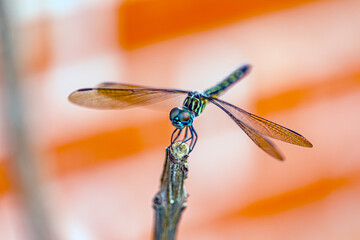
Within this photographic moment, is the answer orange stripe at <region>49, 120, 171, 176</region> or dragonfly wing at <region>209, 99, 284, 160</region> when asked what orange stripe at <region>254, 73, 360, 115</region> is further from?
dragonfly wing at <region>209, 99, 284, 160</region>

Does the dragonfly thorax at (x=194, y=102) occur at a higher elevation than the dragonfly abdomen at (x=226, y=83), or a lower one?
lower

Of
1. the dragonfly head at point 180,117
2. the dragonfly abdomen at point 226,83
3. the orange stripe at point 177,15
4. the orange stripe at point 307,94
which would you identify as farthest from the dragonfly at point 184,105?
the orange stripe at point 307,94

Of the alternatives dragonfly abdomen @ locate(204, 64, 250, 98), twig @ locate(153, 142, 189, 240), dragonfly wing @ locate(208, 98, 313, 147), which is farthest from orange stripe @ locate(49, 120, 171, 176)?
twig @ locate(153, 142, 189, 240)

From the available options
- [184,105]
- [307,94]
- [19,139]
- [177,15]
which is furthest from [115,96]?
[307,94]

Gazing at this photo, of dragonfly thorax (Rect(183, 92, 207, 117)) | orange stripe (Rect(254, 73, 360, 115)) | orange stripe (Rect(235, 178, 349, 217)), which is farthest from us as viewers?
orange stripe (Rect(235, 178, 349, 217))

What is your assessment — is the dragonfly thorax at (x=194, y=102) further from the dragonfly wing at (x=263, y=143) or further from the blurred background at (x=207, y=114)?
the blurred background at (x=207, y=114)

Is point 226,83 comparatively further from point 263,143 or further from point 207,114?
point 207,114
